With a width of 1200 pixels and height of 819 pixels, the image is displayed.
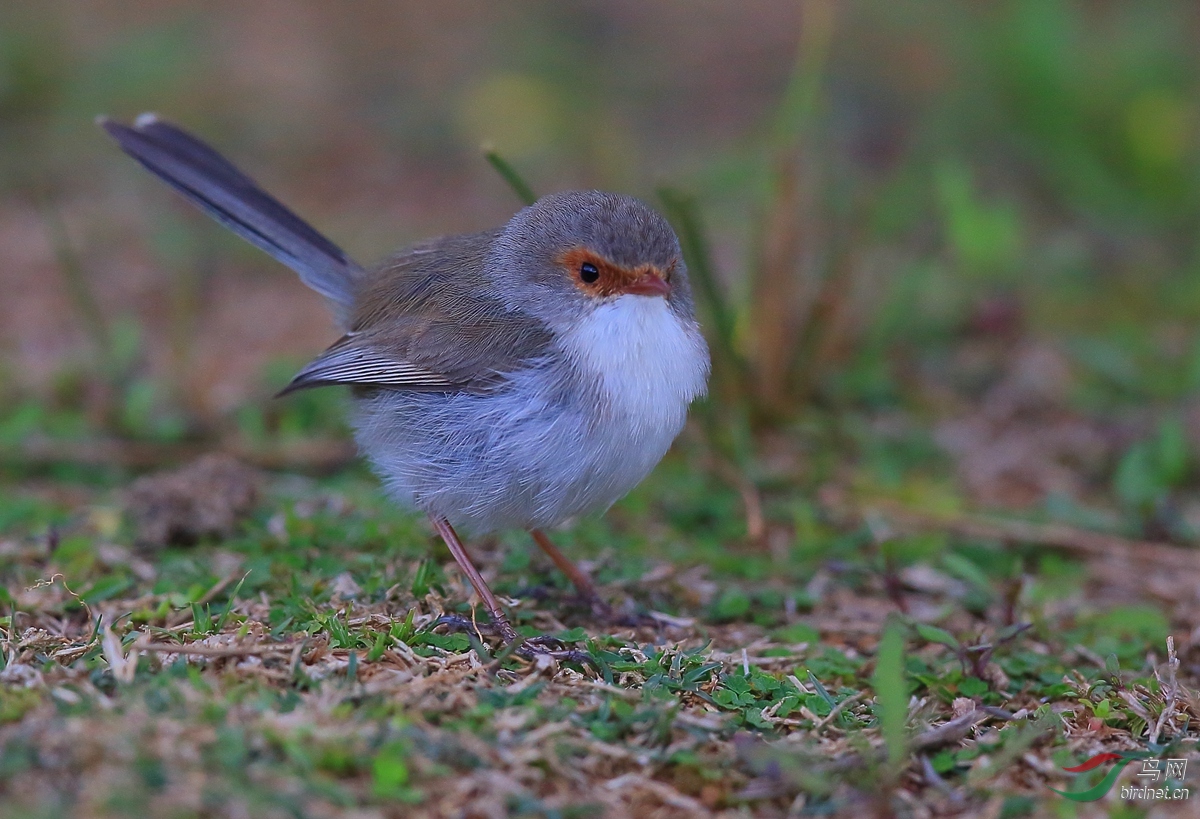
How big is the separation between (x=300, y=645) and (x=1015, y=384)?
15.4 ft

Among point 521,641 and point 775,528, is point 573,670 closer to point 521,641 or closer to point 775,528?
point 521,641

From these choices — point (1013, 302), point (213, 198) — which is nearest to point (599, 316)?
point (213, 198)

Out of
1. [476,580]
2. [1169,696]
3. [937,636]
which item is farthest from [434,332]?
[1169,696]

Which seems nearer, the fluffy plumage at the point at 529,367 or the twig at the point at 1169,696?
the twig at the point at 1169,696

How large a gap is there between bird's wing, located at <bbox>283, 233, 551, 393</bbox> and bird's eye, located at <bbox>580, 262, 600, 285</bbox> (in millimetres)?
231

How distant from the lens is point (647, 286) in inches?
170

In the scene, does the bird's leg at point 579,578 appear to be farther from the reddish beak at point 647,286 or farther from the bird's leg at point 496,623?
the reddish beak at point 647,286

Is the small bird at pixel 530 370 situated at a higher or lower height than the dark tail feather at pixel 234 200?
lower

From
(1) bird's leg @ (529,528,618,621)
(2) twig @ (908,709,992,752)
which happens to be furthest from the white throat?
(2) twig @ (908,709,992,752)

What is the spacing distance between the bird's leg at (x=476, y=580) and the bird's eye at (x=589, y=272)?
107 centimetres

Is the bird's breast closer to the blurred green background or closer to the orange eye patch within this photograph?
the orange eye patch

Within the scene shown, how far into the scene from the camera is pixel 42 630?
4.02 meters

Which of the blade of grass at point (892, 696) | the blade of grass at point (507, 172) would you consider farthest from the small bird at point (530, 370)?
the blade of grass at point (892, 696)

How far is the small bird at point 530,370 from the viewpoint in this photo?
13.7 feet
